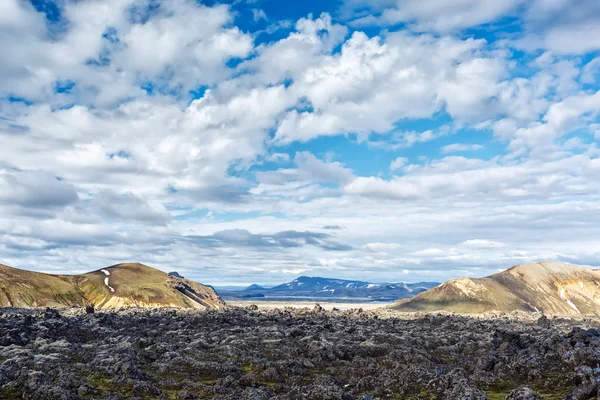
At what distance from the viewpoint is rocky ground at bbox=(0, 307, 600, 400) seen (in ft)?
110

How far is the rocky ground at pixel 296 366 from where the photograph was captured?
3347cm

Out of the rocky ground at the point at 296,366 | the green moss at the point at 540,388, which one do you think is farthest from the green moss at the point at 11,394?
the green moss at the point at 540,388

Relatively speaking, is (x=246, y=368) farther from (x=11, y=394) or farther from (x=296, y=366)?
(x=11, y=394)

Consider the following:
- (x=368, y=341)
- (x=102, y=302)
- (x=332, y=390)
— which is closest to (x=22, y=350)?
(x=332, y=390)

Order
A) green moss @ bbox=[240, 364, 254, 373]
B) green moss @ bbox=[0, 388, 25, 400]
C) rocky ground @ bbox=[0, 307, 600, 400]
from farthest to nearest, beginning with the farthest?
green moss @ bbox=[240, 364, 254, 373] < rocky ground @ bbox=[0, 307, 600, 400] < green moss @ bbox=[0, 388, 25, 400]

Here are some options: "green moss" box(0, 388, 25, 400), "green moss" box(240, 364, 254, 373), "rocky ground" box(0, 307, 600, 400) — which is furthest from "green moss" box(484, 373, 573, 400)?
"green moss" box(0, 388, 25, 400)

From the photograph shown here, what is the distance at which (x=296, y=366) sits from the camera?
1828 inches

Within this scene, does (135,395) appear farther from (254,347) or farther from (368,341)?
(368,341)

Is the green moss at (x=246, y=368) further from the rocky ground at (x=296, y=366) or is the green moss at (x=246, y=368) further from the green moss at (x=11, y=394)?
the green moss at (x=11, y=394)

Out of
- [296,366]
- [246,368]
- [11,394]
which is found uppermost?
[11,394]

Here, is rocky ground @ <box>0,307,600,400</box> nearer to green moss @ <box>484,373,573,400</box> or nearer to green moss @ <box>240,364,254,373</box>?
green moss @ <box>484,373,573,400</box>

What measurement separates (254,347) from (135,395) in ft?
83.8

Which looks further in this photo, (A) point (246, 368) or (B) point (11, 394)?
(A) point (246, 368)

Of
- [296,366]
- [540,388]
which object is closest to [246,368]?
[296,366]
